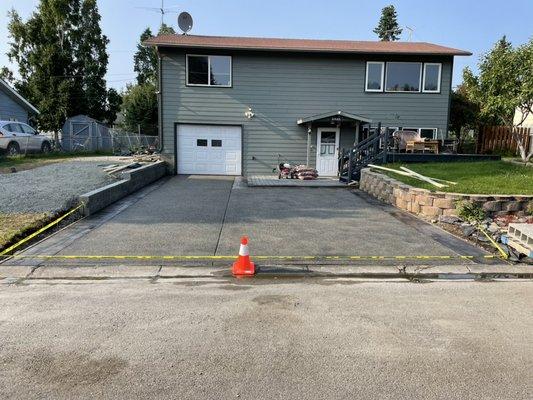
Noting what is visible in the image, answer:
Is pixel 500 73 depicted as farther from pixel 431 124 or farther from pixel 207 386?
pixel 207 386

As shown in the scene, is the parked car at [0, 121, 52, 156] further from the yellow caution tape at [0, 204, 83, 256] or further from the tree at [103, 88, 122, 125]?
the tree at [103, 88, 122, 125]

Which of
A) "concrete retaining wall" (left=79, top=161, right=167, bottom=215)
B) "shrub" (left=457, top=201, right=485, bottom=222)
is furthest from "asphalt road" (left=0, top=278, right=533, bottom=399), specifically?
"concrete retaining wall" (left=79, top=161, right=167, bottom=215)

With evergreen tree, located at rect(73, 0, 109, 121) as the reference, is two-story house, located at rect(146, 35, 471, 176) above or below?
below

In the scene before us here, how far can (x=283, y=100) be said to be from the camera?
58.4ft

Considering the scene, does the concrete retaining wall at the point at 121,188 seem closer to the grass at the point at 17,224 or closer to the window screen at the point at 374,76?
the grass at the point at 17,224

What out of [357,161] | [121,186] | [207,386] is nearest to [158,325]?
[207,386]

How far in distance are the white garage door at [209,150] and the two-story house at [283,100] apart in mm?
44

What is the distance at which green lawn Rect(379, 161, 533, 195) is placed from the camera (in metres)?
8.55

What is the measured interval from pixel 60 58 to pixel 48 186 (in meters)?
25.1

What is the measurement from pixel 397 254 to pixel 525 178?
615cm

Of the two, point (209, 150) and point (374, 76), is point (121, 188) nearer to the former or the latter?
point (209, 150)

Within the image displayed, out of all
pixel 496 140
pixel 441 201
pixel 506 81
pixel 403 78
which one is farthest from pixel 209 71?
pixel 496 140

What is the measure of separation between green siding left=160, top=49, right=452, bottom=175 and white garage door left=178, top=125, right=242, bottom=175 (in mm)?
372

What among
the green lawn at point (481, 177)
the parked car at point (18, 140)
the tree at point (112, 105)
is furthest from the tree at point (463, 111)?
the tree at point (112, 105)
